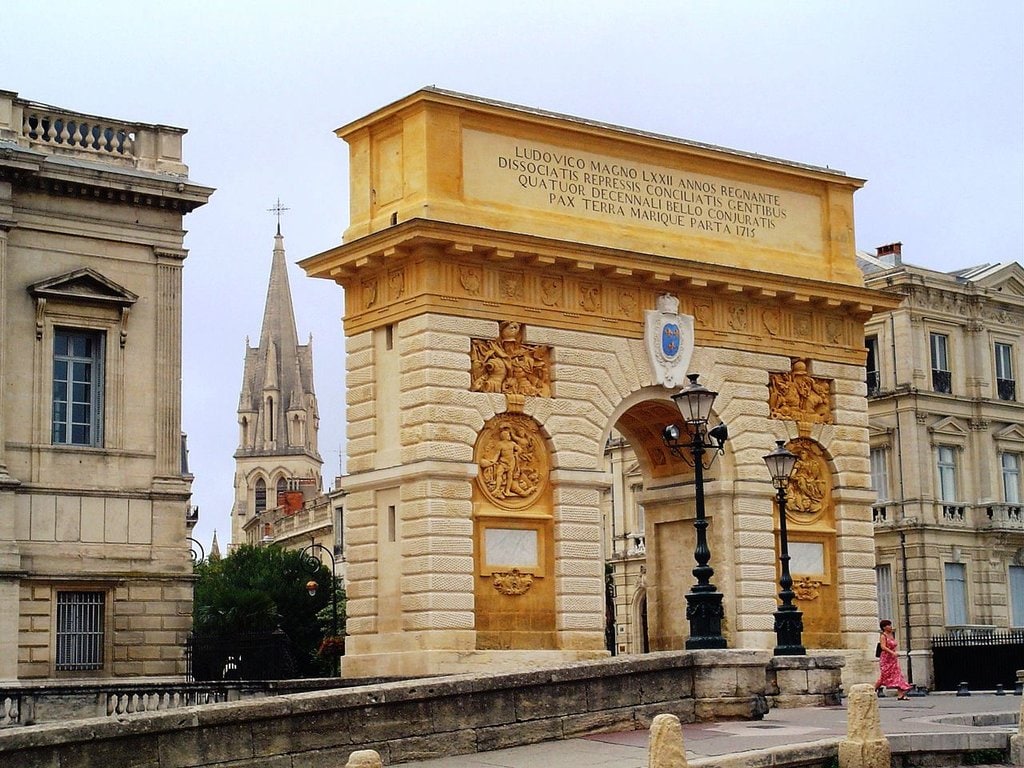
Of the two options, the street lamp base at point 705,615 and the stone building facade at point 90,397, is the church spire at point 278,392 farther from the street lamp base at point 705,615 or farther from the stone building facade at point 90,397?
the street lamp base at point 705,615

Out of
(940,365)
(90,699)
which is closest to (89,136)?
(90,699)

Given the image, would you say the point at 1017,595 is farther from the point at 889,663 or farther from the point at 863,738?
the point at 863,738

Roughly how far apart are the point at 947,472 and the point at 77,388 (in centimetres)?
2854

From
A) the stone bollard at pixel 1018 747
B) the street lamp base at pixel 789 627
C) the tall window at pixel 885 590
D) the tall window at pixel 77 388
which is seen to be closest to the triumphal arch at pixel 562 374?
the tall window at pixel 77 388

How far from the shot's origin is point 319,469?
124 m

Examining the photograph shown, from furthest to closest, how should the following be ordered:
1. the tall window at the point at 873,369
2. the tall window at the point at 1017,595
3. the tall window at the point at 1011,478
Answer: the tall window at the point at 1011,478 → the tall window at the point at 1017,595 → the tall window at the point at 873,369

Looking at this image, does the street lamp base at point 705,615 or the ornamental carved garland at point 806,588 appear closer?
the street lamp base at point 705,615

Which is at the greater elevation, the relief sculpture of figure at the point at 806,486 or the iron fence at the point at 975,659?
the relief sculpture of figure at the point at 806,486

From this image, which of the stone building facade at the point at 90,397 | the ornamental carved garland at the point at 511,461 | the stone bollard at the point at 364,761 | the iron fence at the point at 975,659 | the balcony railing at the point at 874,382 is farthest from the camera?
the balcony railing at the point at 874,382

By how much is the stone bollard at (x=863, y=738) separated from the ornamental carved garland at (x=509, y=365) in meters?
13.0

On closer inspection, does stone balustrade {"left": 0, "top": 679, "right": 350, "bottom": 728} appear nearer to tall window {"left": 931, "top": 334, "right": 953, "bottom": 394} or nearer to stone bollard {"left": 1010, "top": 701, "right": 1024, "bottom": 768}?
stone bollard {"left": 1010, "top": 701, "right": 1024, "bottom": 768}

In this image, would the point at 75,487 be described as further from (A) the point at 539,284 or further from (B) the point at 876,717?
(B) the point at 876,717

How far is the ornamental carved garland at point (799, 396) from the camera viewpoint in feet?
109

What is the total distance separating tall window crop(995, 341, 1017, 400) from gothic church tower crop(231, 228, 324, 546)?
73.1m
